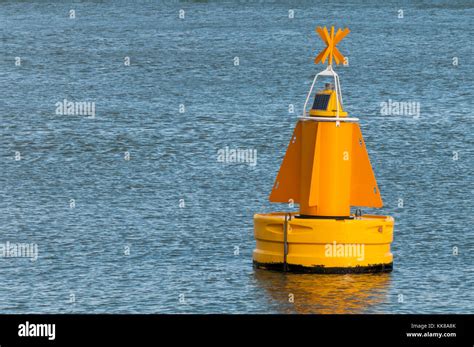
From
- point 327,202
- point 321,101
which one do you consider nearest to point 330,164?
point 327,202

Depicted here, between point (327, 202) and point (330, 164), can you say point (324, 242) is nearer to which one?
point (327, 202)

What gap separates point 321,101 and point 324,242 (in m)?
3.26

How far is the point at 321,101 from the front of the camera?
38.8m

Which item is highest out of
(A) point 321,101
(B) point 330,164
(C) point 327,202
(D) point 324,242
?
(A) point 321,101

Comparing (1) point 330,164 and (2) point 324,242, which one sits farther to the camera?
(1) point 330,164

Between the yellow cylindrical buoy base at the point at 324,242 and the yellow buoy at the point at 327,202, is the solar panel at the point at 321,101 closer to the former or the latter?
the yellow buoy at the point at 327,202

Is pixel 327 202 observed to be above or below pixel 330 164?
below

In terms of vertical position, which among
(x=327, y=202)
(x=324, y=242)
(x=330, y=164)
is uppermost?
(x=330, y=164)

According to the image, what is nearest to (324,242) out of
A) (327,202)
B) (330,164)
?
(327,202)

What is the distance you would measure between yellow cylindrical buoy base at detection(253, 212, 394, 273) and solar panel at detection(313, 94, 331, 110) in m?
2.54

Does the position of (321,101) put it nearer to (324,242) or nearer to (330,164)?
(330,164)

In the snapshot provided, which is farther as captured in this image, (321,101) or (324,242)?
(321,101)

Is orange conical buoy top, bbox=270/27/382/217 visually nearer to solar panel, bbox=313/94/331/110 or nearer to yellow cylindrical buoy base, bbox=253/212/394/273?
solar panel, bbox=313/94/331/110

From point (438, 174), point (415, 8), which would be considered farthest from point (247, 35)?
point (438, 174)
